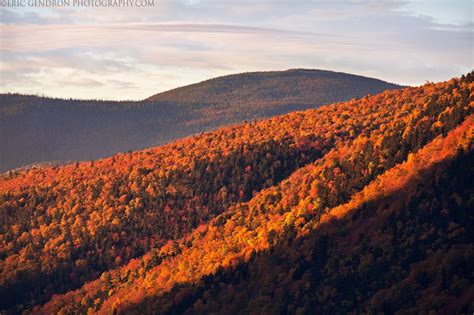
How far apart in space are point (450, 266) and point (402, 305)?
38.6 ft

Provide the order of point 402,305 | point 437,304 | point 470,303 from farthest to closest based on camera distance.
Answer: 1. point 402,305
2. point 437,304
3. point 470,303

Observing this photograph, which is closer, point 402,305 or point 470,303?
point 470,303

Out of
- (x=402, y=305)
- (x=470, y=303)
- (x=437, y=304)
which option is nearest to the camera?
(x=470, y=303)

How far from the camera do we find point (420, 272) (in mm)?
199625

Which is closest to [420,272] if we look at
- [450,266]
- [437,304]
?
[450,266]

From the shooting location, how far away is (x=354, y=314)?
652 feet

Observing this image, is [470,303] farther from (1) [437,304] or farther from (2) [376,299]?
(2) [376,299]

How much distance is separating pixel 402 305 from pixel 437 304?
1283 cm

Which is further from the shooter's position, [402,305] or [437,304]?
[402,305]

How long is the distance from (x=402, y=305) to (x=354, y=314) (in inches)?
485

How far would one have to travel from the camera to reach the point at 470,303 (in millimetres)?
166000

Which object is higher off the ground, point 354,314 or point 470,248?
point 470,248

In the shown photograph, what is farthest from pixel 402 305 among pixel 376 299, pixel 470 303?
pixel 470 303

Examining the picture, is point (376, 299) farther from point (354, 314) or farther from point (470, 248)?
point (470, 248)
